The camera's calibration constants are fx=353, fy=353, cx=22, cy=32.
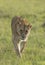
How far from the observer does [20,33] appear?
362 inches

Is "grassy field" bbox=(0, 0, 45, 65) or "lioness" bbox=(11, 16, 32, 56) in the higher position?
"lioness" bbox=(11, 16, 32, 56)

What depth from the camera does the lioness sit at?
9.11 meters

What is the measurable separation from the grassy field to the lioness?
0.22 metres

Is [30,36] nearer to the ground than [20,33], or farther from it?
nearer to the ground

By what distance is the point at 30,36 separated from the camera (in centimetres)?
1175

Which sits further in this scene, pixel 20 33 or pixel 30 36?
pixel 30 36

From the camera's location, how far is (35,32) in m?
12.6

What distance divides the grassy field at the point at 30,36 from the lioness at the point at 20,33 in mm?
222

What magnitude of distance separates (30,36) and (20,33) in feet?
8.45

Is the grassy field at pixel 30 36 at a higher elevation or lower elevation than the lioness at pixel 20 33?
lower

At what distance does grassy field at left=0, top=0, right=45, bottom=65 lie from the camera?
29.2 feet

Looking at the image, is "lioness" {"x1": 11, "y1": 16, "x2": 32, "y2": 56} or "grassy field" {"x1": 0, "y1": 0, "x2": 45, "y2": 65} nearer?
"grassy field" {"x1": 0, "y1": 0, "x2": 45, "y2": 65}

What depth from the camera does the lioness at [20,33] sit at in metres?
9.11

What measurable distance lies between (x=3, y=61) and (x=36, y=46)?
1.88 metres
